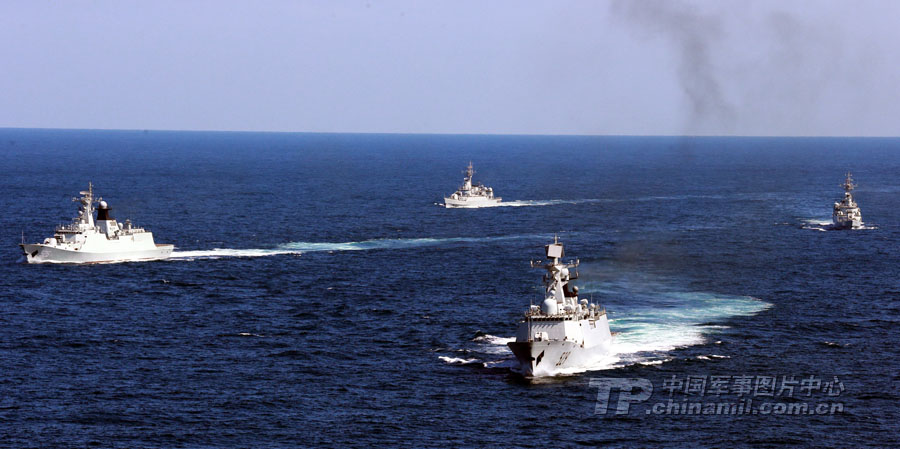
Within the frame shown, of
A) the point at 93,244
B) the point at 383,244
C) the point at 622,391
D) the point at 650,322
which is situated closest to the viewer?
the point at 622,391

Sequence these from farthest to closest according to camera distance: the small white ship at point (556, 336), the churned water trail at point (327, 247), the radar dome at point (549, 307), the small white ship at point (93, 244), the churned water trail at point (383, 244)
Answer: the churned water trail at point (383, 244)
the churned water trail at point (327, 247)
the small white ship at point (93, 244)
the radar dome at point (549, 307)
the small white ship at point (556, 336)

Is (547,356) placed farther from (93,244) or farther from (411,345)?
(93,244)

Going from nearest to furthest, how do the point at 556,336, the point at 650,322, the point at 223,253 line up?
the point at 556,336 → the point at 650,322 → the point at 223,253

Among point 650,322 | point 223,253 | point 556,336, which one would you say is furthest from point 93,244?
point 556,336

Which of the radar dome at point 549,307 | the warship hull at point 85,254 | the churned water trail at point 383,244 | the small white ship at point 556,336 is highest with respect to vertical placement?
the radar dome at point 549,307

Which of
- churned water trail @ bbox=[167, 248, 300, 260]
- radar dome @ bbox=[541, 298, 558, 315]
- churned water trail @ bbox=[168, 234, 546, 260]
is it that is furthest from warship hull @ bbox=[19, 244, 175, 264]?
radar dome @ bbox=[541, 298, 558, 315]

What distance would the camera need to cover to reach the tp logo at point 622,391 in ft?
295

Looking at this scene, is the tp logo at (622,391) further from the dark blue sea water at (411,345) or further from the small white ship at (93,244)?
the small white ship at (93,244)

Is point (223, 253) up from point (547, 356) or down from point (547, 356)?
down

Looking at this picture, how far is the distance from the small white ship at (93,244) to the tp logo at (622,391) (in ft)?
313

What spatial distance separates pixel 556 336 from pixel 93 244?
313ft

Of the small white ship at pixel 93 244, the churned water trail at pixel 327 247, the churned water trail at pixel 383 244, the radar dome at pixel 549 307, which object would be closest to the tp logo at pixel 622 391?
the radar dome at pixel 549 307

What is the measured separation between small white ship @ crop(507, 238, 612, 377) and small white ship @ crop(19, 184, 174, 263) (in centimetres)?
8685

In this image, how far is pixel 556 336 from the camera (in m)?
101
